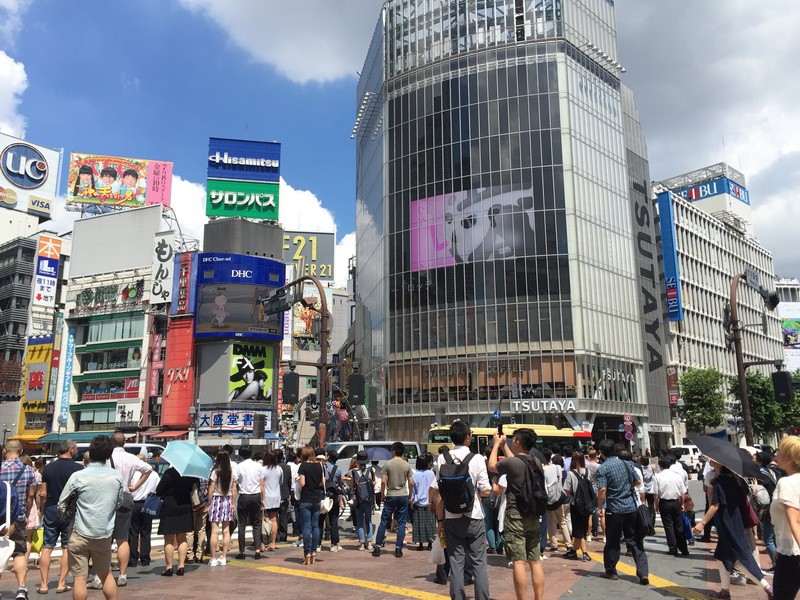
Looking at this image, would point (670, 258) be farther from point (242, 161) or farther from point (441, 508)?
point (441, 508)

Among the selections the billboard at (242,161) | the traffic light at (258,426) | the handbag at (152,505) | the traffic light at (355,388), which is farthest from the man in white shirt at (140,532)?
the billboard at (242,161)

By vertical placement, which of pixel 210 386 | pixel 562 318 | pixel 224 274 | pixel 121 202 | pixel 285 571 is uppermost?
pixel 121 202

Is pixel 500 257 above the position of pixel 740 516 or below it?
above

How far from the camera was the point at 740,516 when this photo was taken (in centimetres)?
786

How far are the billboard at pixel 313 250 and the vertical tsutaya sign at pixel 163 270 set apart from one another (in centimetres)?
→ 4811

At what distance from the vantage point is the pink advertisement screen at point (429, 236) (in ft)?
180

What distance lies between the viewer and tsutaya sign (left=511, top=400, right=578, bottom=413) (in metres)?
49.5

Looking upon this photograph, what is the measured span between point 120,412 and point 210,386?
8.52 m

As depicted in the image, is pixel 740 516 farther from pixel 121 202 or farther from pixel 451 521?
pixel 121 202

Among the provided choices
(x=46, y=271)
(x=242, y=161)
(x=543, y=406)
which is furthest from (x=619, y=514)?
(x=46, y=271)

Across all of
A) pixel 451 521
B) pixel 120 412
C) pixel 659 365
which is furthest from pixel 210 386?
pixel 451 521

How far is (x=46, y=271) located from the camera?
66375 millimetres

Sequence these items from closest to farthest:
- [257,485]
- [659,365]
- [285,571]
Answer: [285,571]
[257,485]
[659,365]

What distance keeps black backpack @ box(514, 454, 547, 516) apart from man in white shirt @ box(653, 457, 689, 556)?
205 inches
